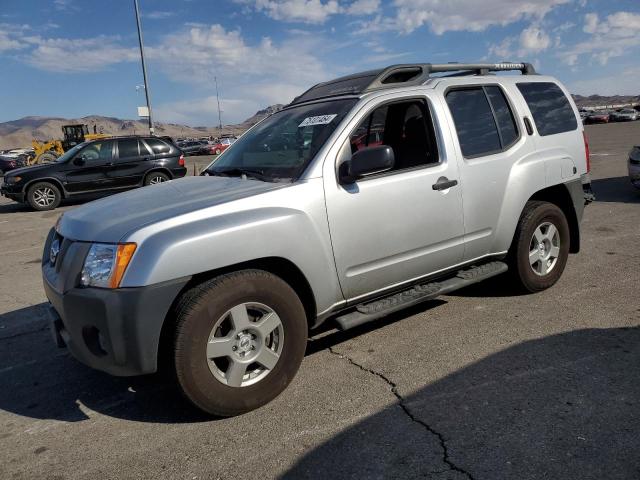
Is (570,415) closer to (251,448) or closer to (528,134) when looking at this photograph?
(251,448)

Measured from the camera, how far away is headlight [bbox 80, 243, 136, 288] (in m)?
2.66

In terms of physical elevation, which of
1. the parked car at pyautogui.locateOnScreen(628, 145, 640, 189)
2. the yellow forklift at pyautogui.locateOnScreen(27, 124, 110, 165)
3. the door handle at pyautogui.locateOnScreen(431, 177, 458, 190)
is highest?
the yellow forklift at pyautogui.locateOnScreen(27, 124, 110, 165)

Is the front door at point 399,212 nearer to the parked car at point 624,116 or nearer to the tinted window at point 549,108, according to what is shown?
the tinted window at point 549,108

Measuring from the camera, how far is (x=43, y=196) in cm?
1284

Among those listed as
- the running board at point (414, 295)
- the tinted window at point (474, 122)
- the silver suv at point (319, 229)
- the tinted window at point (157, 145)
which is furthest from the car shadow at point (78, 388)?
the tinted window at point (157, 145)

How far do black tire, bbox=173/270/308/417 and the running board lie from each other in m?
0.37

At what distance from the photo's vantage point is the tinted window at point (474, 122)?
400cm

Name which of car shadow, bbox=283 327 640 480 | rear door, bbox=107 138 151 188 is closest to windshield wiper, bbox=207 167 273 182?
car shadow, bbox=283 327 640 480

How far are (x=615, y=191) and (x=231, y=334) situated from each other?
9.64 meters

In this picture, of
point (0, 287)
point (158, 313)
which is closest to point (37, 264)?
point (0, 287)

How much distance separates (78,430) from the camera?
118 inches

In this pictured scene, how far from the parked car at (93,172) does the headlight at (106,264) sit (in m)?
11.3

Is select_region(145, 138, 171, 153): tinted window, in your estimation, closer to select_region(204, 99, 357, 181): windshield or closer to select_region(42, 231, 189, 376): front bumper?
select_region(204, 99, 357, 181): windshield

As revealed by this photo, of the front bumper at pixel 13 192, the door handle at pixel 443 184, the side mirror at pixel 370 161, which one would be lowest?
the door handle at pixel 443 184
